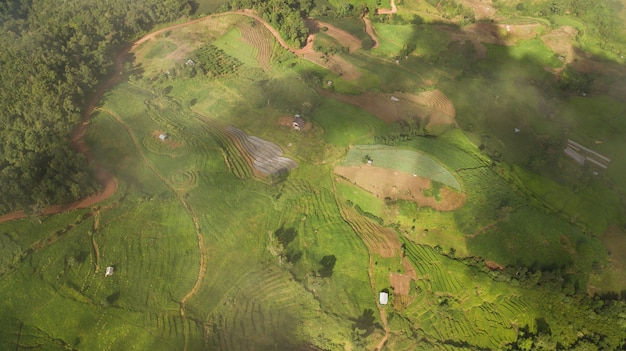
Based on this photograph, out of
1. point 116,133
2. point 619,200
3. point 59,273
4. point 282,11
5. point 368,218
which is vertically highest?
point 282,11

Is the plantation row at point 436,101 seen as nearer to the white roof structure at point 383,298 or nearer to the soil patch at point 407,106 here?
the soil patch at point 407,106

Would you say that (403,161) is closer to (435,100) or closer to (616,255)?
(435,100)

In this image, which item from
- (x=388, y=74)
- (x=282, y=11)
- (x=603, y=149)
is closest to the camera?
(x=603, y=149)

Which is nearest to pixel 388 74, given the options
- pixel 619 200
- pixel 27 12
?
pixel 619 200

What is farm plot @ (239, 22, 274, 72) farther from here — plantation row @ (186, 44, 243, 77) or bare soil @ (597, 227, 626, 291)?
bare soil @ (597, 227, 626, 291)

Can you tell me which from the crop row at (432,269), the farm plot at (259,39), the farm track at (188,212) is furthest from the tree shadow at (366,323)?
the farm plot at (259,39)

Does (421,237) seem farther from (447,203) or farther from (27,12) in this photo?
(27,12)
